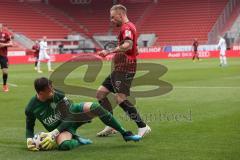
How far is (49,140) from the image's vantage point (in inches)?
307

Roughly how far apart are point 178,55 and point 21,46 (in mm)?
15052

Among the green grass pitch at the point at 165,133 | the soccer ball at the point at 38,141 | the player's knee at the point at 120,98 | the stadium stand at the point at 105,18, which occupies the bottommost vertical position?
the green grass pitch at the point at 165,133

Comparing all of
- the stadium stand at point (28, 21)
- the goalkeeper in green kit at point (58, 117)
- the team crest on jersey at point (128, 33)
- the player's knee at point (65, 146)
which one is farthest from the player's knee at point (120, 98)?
the stadium stand at point (28, 21)

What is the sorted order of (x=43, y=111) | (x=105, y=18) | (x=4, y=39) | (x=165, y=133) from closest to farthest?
(x=43, y=111) → (x=165, y=133) → (x=4, y=39) → (x=105, y=18)

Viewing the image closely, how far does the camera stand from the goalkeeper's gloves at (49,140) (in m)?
7.78

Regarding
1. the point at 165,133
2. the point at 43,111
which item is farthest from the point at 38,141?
the point at 165,133

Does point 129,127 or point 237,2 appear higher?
point 237,2

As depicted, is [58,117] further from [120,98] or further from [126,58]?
[126,58]

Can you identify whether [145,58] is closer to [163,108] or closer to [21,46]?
[21,46]

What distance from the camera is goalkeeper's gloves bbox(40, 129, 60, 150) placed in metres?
7.78

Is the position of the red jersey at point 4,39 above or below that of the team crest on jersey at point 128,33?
below

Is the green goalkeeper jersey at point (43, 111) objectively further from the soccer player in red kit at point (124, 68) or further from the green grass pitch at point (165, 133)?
the soccer player in red kit at point (124, 68)

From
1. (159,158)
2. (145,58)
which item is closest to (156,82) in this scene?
(159,158)

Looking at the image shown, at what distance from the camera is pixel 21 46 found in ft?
175
